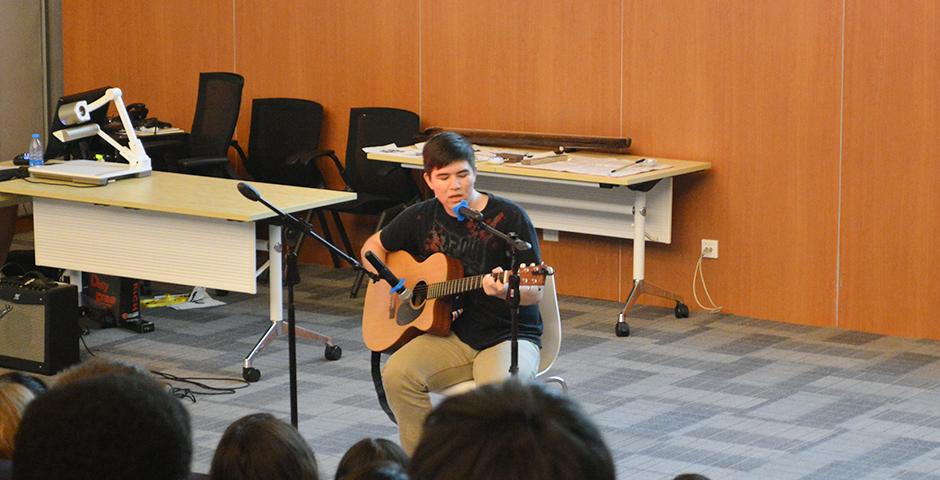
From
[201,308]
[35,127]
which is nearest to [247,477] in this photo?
[201,308]

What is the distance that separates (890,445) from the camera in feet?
15.0

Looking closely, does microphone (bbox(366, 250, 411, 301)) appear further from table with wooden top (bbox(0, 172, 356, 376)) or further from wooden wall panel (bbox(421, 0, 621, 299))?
wooden wall panel (bbox(421, 0, 621, 299))

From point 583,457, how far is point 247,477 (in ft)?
2.95

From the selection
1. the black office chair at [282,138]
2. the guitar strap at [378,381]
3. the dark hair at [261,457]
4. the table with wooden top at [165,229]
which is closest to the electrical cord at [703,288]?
the table with wooden top at [165,229]

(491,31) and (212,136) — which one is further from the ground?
(491,31)

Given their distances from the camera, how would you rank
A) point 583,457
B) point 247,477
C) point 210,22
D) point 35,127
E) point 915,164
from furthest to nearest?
point 35,127 → point 210,22 → point 915,164 → point 247,477 → point 583,457

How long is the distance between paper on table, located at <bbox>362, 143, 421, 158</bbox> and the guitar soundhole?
2.62 m

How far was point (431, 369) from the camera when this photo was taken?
405 cm

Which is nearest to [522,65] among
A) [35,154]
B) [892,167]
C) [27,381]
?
[892,167]

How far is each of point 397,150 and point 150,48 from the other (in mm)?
2549

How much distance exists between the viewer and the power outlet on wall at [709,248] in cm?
663

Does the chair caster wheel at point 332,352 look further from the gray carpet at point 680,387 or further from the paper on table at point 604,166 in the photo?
the paper on table at point 604,166

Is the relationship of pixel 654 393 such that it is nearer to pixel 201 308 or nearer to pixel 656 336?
pixel 656 336

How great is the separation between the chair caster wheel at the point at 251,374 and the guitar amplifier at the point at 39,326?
748 millimetres
